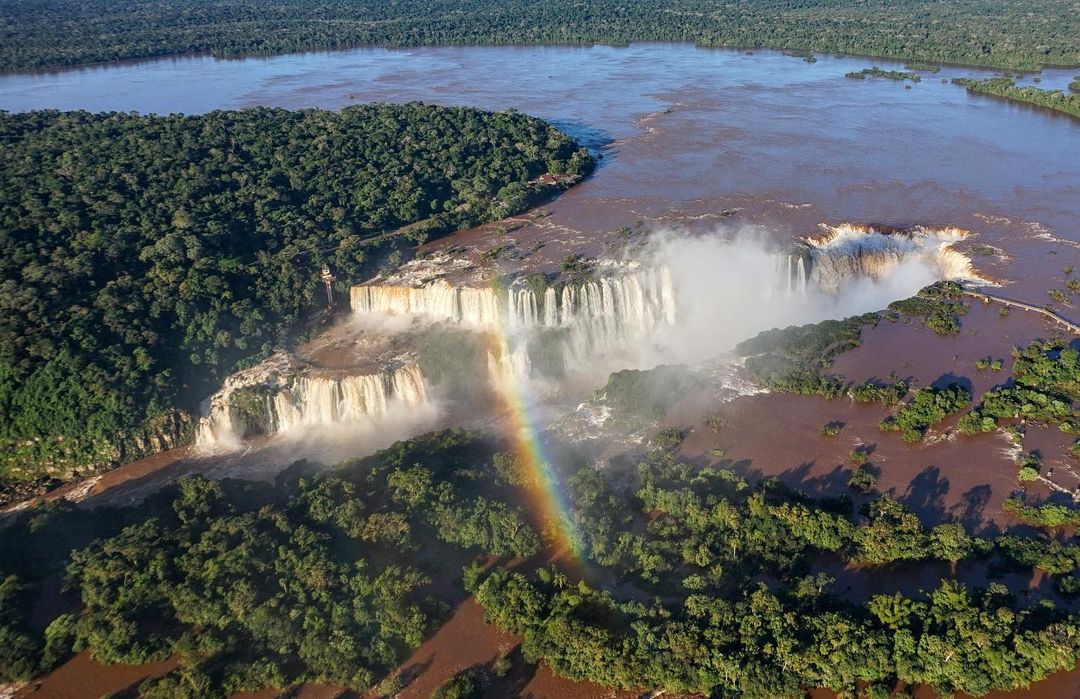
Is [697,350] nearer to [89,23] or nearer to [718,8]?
[718,8]

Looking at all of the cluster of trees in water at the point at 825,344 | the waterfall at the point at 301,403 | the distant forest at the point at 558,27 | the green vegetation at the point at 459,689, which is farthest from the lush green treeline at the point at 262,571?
the distant forest at the point at 558,27

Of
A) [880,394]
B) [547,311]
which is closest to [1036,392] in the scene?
[880,394]

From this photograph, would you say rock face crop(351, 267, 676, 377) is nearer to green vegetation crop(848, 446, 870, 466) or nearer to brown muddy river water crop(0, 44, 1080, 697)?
brown muddy river water crop(0, 44, 1080, 697)

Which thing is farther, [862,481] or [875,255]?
[875,255]

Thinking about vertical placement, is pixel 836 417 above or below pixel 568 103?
below

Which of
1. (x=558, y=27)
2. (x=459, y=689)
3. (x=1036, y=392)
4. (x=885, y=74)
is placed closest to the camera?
(x=459, y=689)

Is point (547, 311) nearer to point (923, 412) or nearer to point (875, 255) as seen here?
point (923, 412)

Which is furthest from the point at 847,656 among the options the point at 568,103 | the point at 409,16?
the point at 409,16
